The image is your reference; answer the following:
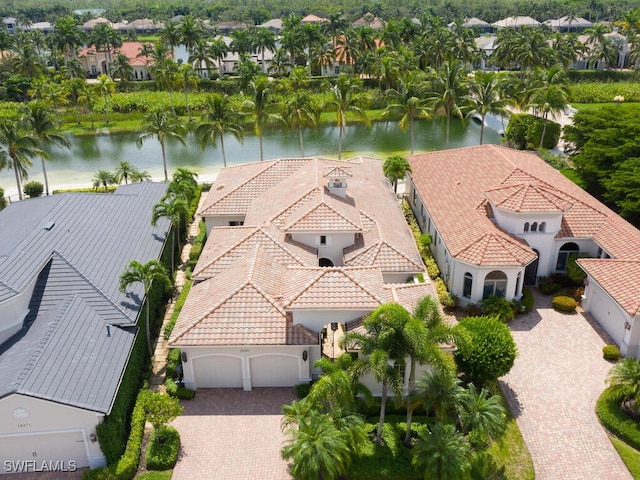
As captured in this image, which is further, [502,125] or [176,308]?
[502,125]

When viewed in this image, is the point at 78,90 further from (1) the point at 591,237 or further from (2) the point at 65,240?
(1) the point at 591,237

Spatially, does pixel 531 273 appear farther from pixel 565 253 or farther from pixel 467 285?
pixel 467 285

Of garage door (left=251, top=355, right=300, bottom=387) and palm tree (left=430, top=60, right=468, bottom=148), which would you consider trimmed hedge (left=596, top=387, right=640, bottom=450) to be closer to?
garage door (left=251, top=355, right=300, bottom=387)

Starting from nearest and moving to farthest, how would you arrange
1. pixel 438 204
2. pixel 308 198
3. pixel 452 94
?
pixel 308 198 → pixel 438 204 → pixel 452 94

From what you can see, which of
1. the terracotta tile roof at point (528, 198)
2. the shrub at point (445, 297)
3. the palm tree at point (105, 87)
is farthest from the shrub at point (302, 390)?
the palm tree at point (105, 87)

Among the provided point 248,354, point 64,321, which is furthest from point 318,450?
point 64,321

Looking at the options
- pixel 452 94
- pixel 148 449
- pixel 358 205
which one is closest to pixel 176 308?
pixel 148 449
